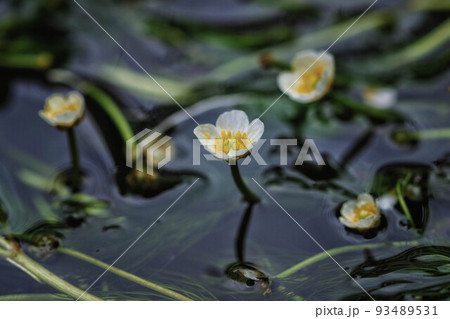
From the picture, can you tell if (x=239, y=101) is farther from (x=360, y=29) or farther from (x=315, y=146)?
(x=360, y=29)

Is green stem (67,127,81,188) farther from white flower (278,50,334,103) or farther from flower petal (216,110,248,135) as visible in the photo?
white flower (278,50,334,103)

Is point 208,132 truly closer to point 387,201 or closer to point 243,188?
point 243,188

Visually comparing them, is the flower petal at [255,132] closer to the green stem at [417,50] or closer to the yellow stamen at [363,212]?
the yellow stamen at [363,212]

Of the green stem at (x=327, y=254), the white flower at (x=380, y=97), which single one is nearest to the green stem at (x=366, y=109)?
the white flower at (x=380, y=97)

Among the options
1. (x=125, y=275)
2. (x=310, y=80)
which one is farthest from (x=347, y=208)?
(x=125, y=275)

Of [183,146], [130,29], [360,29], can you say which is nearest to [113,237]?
[183,146]
